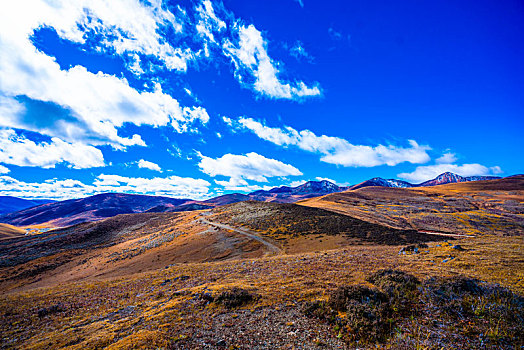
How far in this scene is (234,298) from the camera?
14.6 meters

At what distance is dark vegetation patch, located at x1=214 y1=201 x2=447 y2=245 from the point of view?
42.7 m

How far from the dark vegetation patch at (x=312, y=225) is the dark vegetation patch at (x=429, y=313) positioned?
29264 mm

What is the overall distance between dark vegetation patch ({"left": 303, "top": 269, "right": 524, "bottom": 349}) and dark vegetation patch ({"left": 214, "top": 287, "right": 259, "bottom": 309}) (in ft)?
13.7

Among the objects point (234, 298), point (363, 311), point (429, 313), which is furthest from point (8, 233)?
point (429, 313)

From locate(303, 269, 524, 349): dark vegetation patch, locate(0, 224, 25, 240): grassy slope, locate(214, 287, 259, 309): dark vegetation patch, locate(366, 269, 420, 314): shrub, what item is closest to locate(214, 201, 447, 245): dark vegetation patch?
locate(366, 269, 420, 314): shrub

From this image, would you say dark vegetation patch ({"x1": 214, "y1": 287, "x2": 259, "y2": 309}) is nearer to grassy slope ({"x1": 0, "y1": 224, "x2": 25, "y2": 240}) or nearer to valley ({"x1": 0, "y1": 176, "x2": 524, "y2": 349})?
valley ({"x1": 0, "y1": 176, "x2": 524, "y2": 349})

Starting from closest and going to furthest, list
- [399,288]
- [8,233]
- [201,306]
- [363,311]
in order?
[363,311] → [399,288] → [201,306] → [8,233]

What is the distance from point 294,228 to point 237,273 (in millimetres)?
31867

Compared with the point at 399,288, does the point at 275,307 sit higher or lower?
lower

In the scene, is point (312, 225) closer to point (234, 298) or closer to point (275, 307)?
point (234, 298)

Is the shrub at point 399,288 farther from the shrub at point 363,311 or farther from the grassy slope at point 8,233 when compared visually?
the grassy slope at point 8,233

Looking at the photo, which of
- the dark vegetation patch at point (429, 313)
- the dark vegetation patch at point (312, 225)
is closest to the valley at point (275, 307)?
the dark vegetation patch at point (429, 313)

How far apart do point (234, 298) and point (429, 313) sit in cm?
1156

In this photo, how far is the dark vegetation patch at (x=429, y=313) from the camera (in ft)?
28.9
